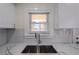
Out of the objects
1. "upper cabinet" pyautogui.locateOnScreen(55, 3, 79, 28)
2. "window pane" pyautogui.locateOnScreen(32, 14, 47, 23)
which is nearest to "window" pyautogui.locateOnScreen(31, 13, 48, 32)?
"window pane" pyautogui.locateOnScreen(32, 14, 47, 23)

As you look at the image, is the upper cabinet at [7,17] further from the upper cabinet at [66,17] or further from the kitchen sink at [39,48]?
the upper cabinet at [66,17]

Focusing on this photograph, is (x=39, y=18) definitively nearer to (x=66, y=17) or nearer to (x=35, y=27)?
(x=35, y=27)

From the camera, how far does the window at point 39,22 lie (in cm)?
108

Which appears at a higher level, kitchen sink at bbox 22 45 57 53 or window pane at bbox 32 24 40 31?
window pane at bbox 32 24 40 31

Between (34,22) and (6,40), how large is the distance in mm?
295

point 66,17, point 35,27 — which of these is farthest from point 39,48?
point 66,17

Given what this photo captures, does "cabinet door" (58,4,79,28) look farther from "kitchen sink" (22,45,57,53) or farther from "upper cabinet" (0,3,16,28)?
"upper cabinet" (0,3,16,28)

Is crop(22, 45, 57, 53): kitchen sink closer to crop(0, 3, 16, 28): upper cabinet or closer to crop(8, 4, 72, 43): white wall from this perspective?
crop(8, 4, 72, 43): white wall

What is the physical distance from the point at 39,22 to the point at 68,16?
0.87 feet

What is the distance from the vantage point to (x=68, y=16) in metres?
1.09

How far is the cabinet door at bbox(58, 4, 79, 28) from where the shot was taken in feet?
3.43

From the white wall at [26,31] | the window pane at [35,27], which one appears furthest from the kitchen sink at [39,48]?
the window pane at [35,27]

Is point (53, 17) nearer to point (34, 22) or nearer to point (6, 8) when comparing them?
point (34, 22)

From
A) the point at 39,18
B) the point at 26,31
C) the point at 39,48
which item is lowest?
the point at 39,48
